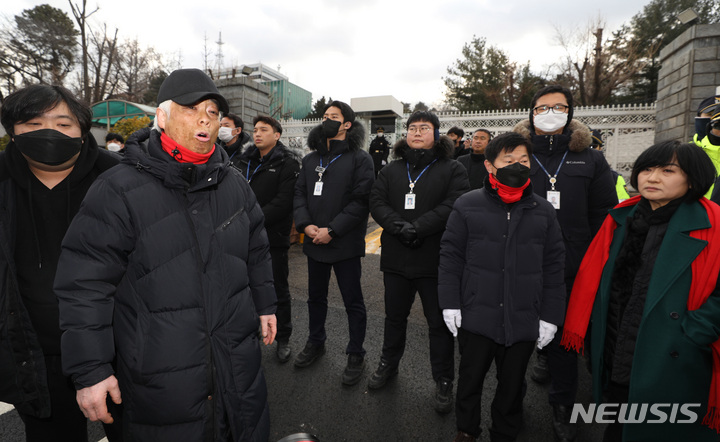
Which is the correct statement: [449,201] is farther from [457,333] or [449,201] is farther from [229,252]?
[229,252]

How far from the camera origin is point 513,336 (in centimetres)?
224

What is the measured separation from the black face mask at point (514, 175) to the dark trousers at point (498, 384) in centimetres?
98

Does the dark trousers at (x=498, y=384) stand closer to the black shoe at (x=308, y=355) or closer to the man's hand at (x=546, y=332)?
the man's hand at (x=546, y=332)

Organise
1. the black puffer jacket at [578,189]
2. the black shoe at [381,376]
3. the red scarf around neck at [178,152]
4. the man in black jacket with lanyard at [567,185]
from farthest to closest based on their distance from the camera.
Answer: the black shoe at [381,376], the black puffer jacket at [578,189], the man in black jacket with lanyard at [567,185], the red scarf around neck at [178,152]

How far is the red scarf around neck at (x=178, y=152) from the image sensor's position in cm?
167

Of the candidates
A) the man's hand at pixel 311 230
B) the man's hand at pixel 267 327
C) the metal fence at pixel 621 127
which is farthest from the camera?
the metal fence at pixel 621 127

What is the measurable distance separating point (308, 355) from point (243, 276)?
1947 mm

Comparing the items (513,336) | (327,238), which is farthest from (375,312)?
(513,336)

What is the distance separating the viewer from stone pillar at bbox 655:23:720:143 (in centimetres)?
887

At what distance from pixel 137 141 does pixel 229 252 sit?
2.21ft

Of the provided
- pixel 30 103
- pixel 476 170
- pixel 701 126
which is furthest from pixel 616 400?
pixel 476 170

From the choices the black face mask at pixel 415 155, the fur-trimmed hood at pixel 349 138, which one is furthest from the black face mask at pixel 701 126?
the fur-trimmed hood at pixel 349 138

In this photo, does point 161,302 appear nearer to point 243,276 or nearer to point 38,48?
point 243,276

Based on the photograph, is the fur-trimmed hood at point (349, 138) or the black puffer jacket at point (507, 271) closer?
the black puffer jacket at point (507, 271)
